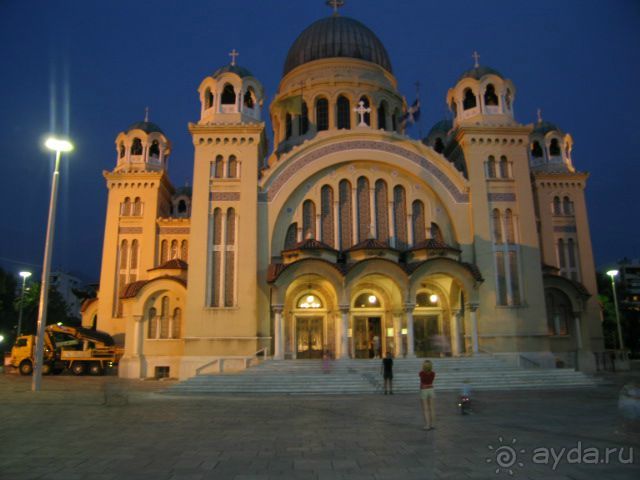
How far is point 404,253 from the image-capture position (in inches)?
1148

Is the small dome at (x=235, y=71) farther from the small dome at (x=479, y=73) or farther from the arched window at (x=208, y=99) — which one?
the small dome at (x=479, y=73)

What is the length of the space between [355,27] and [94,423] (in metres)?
36.8

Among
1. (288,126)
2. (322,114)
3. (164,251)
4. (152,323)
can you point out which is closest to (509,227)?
(322,114)

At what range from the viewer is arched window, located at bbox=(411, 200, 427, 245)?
30.6 meters

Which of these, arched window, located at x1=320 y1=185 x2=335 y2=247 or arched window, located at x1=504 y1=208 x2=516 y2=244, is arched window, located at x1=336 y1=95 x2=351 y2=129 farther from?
arched window, located at x1=504 y1=208 x2=516 y2=244

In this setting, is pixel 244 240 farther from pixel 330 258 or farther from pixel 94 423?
pixel 94 423

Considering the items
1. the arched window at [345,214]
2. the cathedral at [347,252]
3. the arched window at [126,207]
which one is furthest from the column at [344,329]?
the arched window at [126,207]

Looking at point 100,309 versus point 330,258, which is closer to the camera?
point 330,258

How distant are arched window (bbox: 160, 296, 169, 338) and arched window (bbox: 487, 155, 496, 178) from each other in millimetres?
20753

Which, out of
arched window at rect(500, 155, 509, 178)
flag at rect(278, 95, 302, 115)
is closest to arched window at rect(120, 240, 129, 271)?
flag at rect(278, 95, 302, 115)

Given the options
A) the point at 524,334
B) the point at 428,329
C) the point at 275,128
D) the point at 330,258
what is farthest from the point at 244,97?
the point at 524,334

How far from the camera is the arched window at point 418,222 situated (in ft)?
100

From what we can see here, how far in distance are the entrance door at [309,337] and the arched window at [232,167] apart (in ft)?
29.9

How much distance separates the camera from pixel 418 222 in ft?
101
